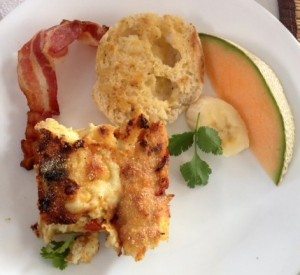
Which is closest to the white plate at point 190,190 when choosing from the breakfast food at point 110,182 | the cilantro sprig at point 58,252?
the cilantro sprig at point 58,252

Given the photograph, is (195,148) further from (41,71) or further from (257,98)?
(41,71)

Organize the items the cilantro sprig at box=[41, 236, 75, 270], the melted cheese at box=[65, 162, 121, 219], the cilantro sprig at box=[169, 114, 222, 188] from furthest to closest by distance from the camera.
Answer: the cilantro sprig at box=[169, 114, 222, 188]
the cilantro sprig at box=[41, 236, 75, 270]
the melted cheese at box=[65, 162, 121, 219]

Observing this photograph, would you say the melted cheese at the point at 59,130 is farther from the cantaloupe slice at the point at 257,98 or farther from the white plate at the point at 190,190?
the cantaloupe slice at the point at 257,98

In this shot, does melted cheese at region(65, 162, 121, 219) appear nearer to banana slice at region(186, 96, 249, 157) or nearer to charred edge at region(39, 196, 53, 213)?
charred edge at region(39, 196, 53, 213)

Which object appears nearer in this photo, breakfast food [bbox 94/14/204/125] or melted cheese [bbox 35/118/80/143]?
melted cheese [bbox 35/118/80/143]

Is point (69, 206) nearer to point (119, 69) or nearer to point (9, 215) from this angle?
point (9, 215)

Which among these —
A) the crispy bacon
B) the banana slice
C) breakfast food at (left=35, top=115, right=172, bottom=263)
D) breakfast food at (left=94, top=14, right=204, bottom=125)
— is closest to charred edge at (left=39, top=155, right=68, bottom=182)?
breakfast food at (left=35, top=115, right=172, bottom=263)
